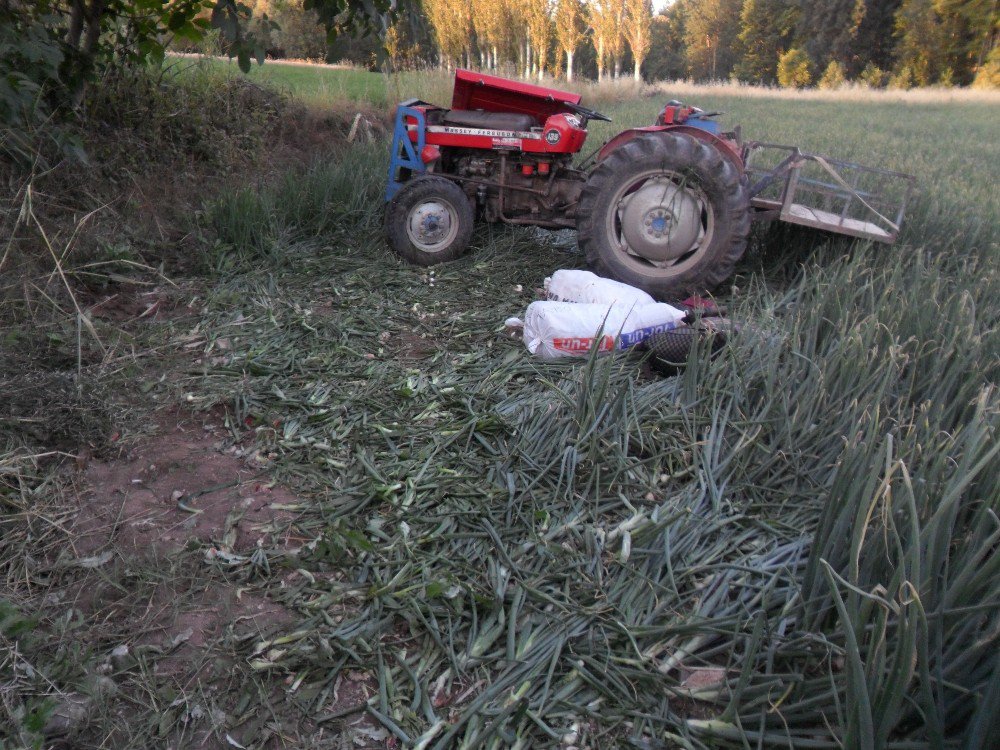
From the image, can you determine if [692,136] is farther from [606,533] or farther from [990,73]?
[990,73]

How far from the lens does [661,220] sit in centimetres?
461

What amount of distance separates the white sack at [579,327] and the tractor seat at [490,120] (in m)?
2.15

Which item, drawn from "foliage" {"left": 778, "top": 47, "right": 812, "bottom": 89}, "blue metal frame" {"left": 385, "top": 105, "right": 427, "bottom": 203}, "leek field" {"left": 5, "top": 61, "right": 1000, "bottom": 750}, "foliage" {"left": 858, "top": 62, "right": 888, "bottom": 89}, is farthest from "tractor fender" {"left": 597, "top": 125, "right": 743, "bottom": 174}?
"foliage" {"left": 778, "top": 47, "right": 812, "bottom": 89}

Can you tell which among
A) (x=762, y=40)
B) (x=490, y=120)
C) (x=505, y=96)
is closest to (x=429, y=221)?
(x=490, y=120)

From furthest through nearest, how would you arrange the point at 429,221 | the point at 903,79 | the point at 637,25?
the point at 903,79, the point at 637,25, the point at 429,221

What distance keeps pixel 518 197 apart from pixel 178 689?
4.34 m

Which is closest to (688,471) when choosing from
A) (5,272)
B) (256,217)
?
(5,272)

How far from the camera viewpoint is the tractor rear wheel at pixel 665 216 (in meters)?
4.48

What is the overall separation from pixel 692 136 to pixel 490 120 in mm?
1523

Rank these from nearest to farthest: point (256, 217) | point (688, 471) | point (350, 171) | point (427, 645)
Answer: point (427, 645) → point (688, 471) → point (256, 217) → point (350, 171)

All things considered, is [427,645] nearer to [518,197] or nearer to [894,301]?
[894,301]

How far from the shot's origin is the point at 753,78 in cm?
5606

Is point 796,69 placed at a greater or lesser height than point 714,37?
lesser

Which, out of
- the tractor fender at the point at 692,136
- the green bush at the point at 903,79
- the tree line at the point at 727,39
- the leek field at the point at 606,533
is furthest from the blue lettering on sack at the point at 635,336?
the green bush at the point at 903,79
